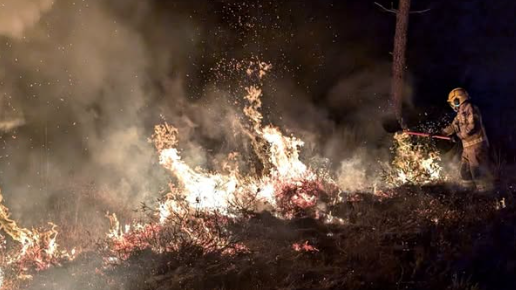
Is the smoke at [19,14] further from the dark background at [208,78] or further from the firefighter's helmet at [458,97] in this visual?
the firefighter's helmet at [458,97]

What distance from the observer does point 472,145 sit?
8250 millimetres

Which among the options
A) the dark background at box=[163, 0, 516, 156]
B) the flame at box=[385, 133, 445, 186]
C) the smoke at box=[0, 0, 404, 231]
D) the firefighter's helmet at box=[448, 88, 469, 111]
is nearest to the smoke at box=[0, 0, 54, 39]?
the smoke at box=[0, 0, 404, 231]

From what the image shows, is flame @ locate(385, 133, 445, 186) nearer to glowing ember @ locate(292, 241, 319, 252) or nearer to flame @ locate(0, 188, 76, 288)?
glowing ember @ locate(292, 241, 319, 252)

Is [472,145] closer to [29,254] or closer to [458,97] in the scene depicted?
[458,97]

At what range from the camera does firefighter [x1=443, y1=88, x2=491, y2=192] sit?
8.10m

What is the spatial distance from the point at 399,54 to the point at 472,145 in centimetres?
332

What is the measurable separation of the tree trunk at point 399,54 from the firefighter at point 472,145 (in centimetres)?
265

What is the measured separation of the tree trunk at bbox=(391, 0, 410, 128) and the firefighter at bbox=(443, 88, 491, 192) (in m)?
2.65

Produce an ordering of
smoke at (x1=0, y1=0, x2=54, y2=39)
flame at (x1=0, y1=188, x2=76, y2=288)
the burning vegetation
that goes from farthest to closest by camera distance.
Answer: smoke at (x1=0, y1=0, x2=54, y2=39)
flame at (x1=0, y1=188, x2=76, y2=288)
the burning vegetation

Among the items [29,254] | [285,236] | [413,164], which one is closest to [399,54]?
[413,164]

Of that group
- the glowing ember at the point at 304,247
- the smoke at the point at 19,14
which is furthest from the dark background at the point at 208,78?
the glowing ember at the point at 304,247

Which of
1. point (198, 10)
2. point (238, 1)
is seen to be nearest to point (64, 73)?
point (198, 10)

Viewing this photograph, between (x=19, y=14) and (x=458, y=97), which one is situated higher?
(x=19, y=14)

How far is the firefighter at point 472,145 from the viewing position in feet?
26.6
